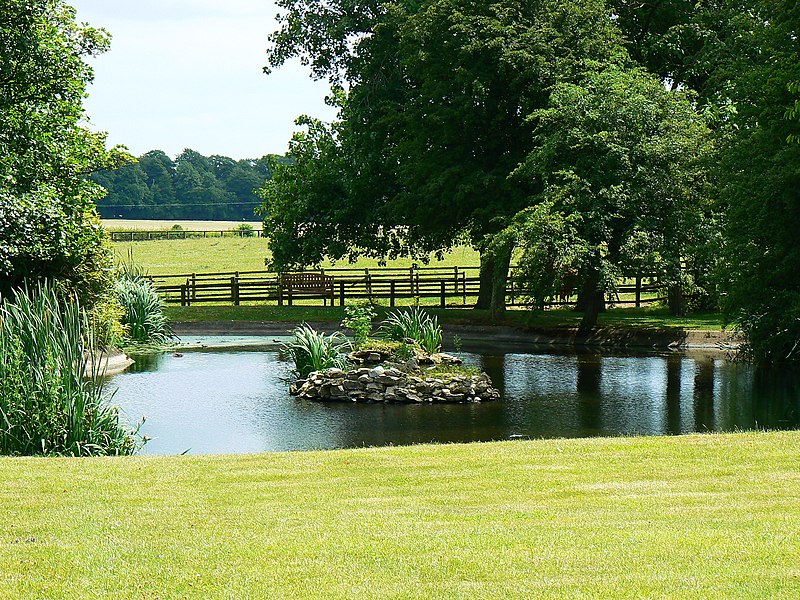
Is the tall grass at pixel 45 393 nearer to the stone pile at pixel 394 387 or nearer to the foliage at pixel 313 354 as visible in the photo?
the stone pile at pixel 394 387

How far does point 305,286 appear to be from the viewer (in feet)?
152

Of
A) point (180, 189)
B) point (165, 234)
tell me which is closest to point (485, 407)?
point (165, 234)

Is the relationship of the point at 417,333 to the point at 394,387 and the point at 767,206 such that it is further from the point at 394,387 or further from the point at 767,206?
the point at 767,206

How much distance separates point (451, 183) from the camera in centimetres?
3172

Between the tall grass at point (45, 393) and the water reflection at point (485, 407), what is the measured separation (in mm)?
1576

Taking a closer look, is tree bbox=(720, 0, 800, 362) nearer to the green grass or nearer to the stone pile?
the stone pile

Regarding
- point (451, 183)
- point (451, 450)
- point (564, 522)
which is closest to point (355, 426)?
point (451, 450)

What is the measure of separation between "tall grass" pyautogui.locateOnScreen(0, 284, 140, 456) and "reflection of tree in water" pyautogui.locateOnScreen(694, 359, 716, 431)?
8865mm

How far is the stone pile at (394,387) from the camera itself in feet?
64.5

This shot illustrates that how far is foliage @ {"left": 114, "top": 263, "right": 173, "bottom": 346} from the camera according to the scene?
29469 millimetres

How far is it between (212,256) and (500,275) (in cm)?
5104

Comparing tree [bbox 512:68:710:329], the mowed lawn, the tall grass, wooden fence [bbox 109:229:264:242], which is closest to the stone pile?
the tall grass

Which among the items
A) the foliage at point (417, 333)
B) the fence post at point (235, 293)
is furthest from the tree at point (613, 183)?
the fence post at point (235, 293)

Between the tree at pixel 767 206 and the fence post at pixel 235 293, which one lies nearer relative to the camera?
the tree at pixel 767 206
